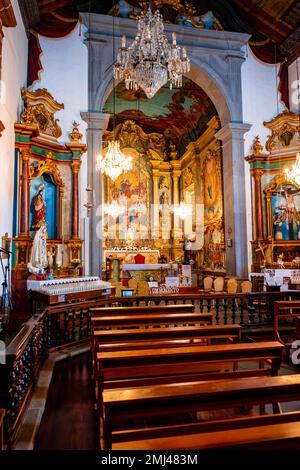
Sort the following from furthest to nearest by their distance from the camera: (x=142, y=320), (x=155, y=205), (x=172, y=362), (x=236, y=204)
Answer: (x=155, y=205) → (x=236, y=204) → (x=142, y=320) → (x=172, y=362)

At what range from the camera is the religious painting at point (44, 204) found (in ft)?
26.2

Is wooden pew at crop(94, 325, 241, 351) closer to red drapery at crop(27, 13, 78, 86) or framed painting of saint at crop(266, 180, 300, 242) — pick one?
framed painting of saint at crop(266, 180, 300, 242)

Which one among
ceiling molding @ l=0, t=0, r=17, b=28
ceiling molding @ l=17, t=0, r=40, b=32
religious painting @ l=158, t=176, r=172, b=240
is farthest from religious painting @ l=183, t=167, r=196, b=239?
ceiling molding @ l=0, t=0, r=17, b=28

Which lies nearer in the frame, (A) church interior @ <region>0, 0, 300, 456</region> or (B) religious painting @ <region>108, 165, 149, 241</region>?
(A) church interior @ <region>0, 0, 300, 456</region>

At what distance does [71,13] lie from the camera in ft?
30.4

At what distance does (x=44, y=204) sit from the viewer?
8.12 meters

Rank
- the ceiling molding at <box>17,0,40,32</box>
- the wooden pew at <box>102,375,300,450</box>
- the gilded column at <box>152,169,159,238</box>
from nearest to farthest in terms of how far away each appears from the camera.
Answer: the wooden pew at <box>102,375,300,450</box>
the ceiling molding at <box>17,0,40,32</box>
the gilded column at <box>152,169,159,238</box>

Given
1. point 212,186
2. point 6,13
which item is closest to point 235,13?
point 212,186

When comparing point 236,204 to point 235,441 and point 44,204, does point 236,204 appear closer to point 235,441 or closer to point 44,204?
point 44,204

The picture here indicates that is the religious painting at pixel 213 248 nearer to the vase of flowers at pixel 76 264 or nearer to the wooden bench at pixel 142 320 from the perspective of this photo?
the vase of flowers at pixel 76 264

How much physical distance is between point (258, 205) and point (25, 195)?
20.4ft

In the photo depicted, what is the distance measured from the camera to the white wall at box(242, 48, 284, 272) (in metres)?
10.1

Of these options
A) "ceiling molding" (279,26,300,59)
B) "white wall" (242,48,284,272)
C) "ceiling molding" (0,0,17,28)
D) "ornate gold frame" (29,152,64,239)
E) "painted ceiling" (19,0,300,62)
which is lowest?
"ornate gold frame" (29,152,64,239)

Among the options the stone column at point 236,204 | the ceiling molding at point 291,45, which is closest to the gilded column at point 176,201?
the stone column at point 236,204
